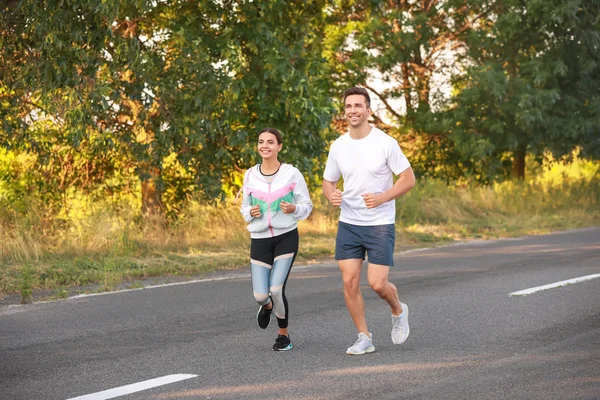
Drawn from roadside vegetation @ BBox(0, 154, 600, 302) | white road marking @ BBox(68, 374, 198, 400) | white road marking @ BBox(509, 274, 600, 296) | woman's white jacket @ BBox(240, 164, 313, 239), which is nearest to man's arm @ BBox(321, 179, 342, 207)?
woman's white jacket @ BBox(240, 164, 313, 239)

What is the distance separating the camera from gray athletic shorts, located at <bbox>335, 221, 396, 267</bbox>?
7.45 m

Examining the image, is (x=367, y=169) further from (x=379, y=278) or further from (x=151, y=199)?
(x=151, y=199)

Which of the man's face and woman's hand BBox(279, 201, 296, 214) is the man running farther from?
woman's hand BBox(279, 201, 296, 214)

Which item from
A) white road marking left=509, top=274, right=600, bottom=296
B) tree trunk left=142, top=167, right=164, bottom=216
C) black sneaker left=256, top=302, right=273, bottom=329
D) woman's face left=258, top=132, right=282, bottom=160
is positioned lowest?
white road marking left=509, top=274, right=600, bottom=296

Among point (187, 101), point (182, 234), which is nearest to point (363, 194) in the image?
point (187, 101)

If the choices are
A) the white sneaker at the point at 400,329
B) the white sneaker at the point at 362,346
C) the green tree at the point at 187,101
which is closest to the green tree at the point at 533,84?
the green tree at the point at 187,101

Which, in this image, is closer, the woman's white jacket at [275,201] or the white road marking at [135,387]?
the white road marking at [135,387]

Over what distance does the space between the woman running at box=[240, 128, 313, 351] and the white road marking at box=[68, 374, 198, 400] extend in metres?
1.18

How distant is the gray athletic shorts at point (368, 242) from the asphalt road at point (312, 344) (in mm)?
702

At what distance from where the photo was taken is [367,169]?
7.34m

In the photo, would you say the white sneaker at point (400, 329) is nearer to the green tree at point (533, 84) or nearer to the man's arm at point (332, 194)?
the man's arm at point (332, 194)

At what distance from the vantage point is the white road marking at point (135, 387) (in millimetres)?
6109

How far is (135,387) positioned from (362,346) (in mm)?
1843

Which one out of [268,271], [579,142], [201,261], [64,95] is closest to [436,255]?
[201,261]
